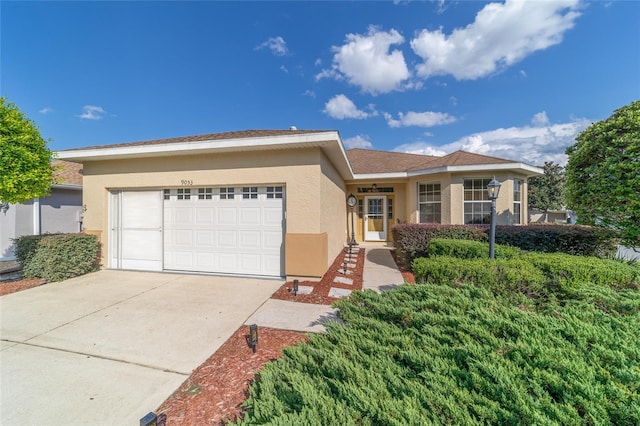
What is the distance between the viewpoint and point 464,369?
1.71 meters

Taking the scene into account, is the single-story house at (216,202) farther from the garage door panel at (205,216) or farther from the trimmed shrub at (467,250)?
the trimmed shrub at (467,250)

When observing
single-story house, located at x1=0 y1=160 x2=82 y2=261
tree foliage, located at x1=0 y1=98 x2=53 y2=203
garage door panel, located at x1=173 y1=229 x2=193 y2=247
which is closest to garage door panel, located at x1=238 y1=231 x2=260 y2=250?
garage door panel, located at x1=173 y1=229 x2=193 y2=247

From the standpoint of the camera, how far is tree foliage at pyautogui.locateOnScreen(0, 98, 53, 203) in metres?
4.88

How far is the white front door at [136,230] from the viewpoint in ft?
21.7

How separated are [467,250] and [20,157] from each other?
9721 millimetres

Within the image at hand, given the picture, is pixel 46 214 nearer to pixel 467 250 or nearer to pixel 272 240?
pixel 272 240

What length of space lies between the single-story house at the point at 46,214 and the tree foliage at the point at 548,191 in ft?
115

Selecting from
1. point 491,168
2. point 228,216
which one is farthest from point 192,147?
point 491,168

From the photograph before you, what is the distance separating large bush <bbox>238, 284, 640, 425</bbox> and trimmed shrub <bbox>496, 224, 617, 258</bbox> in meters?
3.93

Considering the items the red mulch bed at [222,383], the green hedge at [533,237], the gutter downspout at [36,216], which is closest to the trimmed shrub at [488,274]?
the red mulch bed at [222,383]

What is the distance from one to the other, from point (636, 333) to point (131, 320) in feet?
19.7

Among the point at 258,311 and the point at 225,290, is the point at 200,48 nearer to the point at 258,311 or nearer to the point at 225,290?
the point at 225,290

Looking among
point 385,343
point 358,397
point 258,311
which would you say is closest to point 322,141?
point 258,311

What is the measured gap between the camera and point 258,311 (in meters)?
4.10
